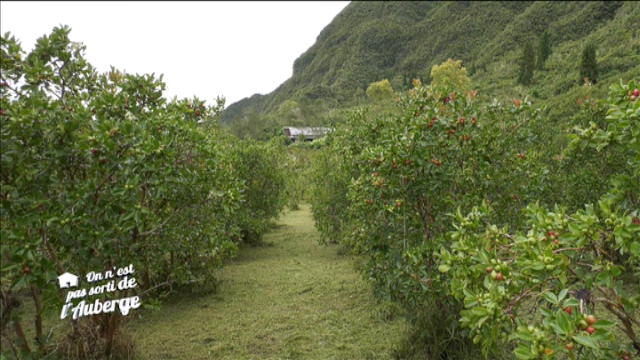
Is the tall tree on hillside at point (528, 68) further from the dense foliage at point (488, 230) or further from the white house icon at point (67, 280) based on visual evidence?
the white house icon at point (67, 280)

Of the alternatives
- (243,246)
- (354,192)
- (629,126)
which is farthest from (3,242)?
(243,246)

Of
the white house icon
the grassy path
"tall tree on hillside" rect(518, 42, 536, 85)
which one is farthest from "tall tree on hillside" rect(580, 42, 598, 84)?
the white house icon

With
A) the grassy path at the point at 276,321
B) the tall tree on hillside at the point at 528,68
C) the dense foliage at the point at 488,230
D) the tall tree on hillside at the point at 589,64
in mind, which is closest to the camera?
the dense foliage at the point at 488,230

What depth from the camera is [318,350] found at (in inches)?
186

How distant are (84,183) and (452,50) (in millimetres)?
81630

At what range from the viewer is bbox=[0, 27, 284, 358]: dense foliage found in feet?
9.42

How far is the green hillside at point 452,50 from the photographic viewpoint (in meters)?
26.1

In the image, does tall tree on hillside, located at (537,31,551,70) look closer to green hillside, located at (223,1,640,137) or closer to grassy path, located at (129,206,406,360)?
green hillside, located at (223,1,640,137)

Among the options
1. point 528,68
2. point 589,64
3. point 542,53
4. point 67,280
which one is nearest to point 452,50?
point 542,53

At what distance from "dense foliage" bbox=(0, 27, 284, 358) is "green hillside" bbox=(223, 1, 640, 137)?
7.77 metres

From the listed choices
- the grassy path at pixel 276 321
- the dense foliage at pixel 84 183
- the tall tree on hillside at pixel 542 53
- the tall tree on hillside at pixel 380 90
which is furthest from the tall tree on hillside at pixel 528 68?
the dense foliage at pixel 84 183

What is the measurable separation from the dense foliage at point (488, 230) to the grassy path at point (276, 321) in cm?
88

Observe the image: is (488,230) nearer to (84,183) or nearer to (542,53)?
(84,183)

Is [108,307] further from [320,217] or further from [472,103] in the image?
[320,217]
